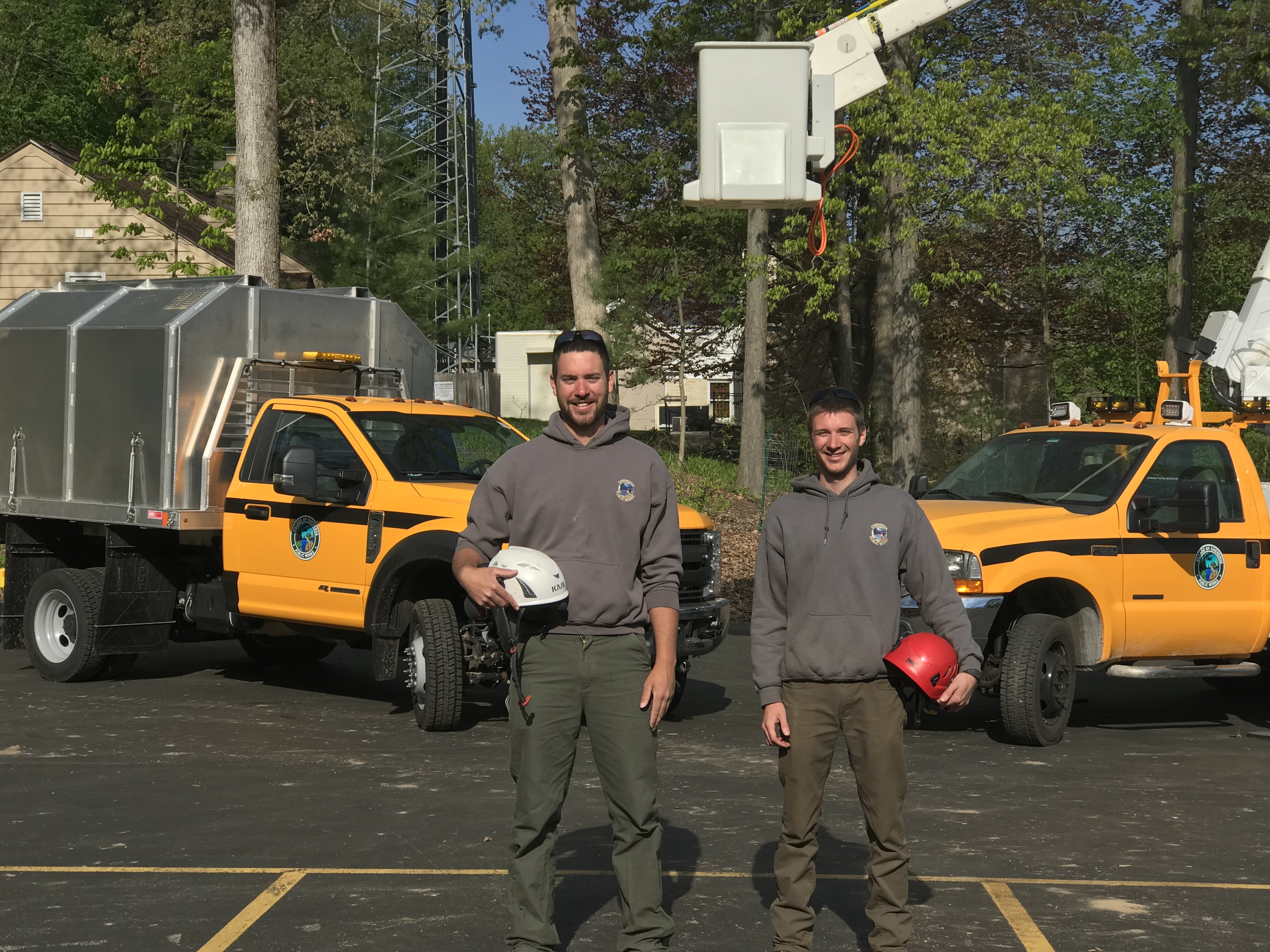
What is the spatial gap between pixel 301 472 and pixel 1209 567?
6.26m

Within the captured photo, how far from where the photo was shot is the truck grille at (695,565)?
10.3 metres

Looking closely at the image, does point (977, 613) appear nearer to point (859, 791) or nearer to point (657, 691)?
point (859, 791)

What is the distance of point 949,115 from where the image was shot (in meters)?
18.6

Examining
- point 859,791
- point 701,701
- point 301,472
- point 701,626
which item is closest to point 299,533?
point 301,472

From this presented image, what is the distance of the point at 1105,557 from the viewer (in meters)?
10.1

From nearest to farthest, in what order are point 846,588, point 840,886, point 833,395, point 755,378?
point 846,588, point 833,395, point 840,886, point 755,378

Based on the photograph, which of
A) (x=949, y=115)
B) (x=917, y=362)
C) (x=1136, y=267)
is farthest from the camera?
(x=1136, y=267)

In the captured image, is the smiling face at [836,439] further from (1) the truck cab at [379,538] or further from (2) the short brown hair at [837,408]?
(1) the truck cab at [379,538]

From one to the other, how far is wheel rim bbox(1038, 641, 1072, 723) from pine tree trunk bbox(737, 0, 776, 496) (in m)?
14.2

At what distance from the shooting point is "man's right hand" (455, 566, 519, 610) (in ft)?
15.7

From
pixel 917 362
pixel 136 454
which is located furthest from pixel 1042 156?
pixel 136 454

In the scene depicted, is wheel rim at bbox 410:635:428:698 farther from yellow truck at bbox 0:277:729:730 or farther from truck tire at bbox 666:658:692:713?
truck tire at bbox 666:658:692:713

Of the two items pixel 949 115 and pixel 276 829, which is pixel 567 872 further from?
pixel 949 115

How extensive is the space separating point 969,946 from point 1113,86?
27.2m
